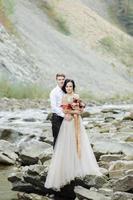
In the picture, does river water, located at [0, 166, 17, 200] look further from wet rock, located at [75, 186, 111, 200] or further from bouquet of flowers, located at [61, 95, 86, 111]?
bouquet of flowers, located at [61, 95, 86, 111]

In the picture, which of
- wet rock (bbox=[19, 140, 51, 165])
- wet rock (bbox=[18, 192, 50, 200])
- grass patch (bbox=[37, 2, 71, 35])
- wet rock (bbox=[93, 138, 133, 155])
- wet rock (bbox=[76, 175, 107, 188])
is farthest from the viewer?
grass patch (bbox=[37, 2, 71, 35])

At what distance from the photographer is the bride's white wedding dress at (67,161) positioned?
10.9m

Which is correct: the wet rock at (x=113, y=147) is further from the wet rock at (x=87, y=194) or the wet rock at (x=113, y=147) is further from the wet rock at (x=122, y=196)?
the wet rock at (x=122, y=196)

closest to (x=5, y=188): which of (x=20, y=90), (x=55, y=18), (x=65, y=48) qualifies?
(x=20, y=90)

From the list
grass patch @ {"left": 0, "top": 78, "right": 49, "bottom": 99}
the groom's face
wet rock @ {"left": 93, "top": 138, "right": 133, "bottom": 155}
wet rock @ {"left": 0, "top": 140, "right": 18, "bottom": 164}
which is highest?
grass patch @ {"left": 0, "top": 78, "right": 49, "bottom": 99}

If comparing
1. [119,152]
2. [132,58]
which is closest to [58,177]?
[119,152]

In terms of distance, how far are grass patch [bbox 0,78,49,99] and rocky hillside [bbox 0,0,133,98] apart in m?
2.22

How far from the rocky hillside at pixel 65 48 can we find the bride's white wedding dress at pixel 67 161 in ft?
119

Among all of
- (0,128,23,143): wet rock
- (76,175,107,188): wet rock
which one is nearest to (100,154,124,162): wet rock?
(76,175,107,188): wet rock

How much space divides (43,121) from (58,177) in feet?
54.7

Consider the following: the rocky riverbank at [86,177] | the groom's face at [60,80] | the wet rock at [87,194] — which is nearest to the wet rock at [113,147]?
the rocky riverbank at [86,177]

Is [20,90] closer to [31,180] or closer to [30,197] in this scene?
[31,180]

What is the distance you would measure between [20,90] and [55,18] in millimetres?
36141

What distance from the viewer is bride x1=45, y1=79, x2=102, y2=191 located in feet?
35.7
